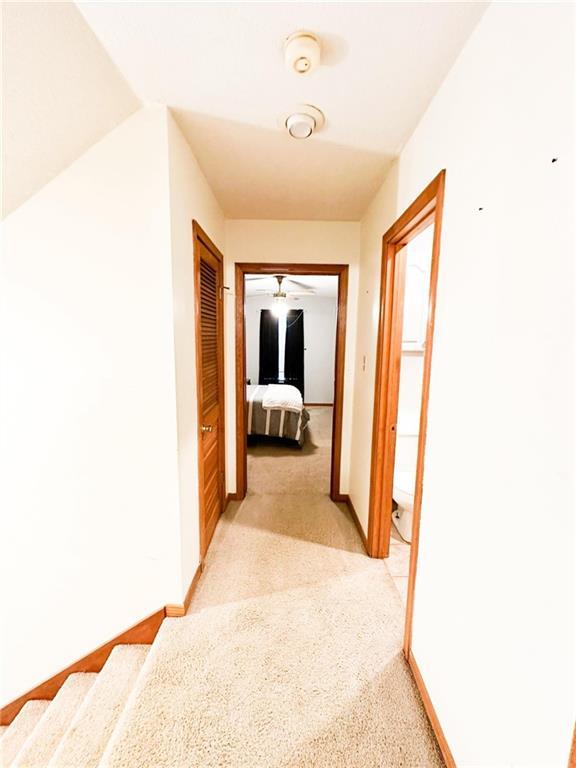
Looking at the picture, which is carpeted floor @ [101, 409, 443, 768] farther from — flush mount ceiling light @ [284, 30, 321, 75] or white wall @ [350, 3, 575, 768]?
flush mount ceiling light @ [284, 30, 321, 75]

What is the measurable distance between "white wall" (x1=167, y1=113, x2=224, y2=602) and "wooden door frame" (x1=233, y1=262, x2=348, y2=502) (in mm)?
758

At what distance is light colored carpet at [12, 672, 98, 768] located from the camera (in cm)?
129

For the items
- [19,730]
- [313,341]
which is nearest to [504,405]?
[19,730]

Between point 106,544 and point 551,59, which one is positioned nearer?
point 551,59

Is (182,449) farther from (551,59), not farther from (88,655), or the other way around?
(551,59)

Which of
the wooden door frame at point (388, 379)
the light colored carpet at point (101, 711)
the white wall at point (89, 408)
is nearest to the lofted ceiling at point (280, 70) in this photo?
the white wall at point (89, 408)

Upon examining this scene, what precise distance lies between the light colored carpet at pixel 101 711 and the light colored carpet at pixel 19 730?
438 mm

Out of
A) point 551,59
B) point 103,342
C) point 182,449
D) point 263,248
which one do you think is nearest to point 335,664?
point 182,449

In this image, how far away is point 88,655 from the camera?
1.59 meters

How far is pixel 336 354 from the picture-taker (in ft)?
8.87

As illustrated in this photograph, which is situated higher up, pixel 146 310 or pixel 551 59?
pixel 551 59

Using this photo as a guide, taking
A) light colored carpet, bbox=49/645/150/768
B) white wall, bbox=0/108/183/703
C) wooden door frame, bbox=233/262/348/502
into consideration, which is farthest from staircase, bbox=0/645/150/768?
wooden door frame, bbox=233/262/348/502

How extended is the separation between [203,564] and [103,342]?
1.45 m

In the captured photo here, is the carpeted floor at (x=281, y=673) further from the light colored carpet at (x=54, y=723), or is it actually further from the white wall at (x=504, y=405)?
the light colored carpet at (x=54, y=723)
